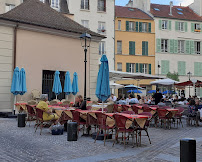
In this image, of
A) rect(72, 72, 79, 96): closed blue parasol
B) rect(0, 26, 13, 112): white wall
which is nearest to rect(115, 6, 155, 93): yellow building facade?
rect(72, 72, 79, 96): closed blue parasol

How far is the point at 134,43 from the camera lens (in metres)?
36.1

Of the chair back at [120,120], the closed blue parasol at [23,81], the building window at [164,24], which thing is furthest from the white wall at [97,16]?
the chair back at [120,120]

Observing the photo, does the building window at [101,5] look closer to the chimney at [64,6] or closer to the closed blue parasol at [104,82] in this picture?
the chimney at [64,6]

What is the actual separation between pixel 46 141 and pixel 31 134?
4.78ft

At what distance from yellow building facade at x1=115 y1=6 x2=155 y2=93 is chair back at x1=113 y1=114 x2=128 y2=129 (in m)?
27.2

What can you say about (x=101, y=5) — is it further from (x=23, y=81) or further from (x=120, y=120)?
(x=120, y=120)

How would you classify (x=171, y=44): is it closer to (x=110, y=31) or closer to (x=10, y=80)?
(x=110, y=31)

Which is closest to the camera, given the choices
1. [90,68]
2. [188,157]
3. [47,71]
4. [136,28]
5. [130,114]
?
[188,157]

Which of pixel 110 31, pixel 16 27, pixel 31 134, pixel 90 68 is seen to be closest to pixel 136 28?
pixel 110 31

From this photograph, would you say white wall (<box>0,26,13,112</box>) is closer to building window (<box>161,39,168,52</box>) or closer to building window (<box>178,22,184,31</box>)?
building window (<box>161,39,168,52</box>)

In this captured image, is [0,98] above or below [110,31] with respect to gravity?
below

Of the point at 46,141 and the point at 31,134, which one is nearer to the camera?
the point at 46,141

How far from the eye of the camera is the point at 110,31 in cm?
3366

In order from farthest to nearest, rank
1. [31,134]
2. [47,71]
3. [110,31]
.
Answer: [110,31] → [47,71] → [31,134]
